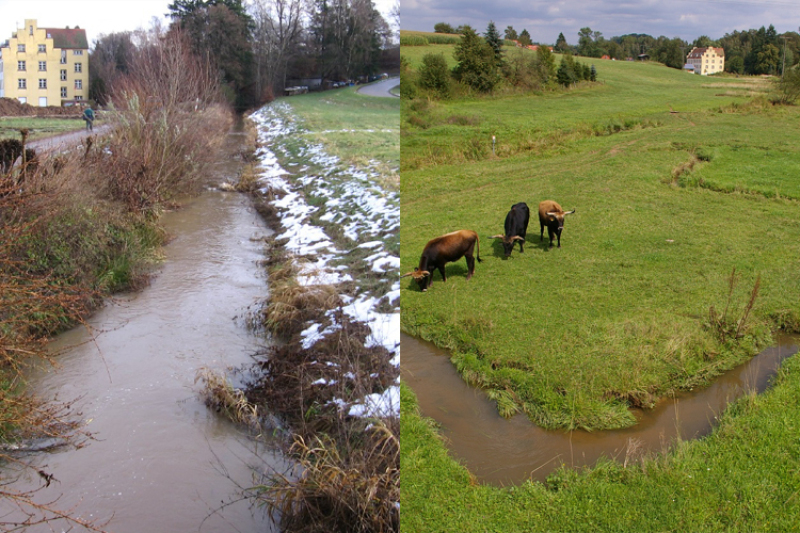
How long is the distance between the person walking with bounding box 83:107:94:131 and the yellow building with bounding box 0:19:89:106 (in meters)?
0.47

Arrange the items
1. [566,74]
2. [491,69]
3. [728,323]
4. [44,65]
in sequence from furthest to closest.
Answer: [566,74] → [491,69] → [44,65] → [728,323]

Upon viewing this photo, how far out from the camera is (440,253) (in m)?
8.55

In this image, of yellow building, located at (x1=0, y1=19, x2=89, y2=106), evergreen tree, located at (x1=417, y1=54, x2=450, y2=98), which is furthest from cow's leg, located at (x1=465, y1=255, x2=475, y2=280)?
evergreen tree, located at (x1=417, y1=54, x2=450, y2=98)

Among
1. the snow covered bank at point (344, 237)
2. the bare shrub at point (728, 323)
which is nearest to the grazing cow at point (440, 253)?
the snow covered bank at point (344, 237)

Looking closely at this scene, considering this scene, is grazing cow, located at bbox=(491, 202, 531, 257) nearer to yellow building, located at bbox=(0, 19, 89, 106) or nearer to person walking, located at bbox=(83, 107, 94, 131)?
yellow building, located at bbox=(0, 19, 89, 106)

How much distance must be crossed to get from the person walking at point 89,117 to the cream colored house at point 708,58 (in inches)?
812

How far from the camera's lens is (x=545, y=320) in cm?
753

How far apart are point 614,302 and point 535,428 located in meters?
2.88

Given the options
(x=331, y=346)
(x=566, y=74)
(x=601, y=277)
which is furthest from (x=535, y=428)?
(x=566, y=74)

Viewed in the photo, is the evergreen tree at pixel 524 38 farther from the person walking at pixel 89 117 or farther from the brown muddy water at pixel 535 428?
the brown muddy water at pixel 535 428

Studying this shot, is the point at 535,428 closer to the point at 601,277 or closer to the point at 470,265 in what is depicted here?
the point at 470,265

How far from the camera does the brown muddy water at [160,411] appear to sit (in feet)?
17.1

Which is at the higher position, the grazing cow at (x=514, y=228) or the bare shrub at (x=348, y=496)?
the grazing cow at (x=514, y=228)

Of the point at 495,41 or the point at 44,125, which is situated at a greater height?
the point at 495,41
